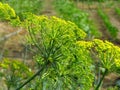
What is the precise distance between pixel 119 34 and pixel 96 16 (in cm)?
412

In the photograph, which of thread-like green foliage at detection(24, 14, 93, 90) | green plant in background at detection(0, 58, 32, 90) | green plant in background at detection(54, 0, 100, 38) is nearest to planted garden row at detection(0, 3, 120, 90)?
thread-like green foliage at detection(24, 14, 93, 90)

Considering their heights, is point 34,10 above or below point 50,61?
below

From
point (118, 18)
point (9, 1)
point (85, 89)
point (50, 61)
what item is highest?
point (50, 61)

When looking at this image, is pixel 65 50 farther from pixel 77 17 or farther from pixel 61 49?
pixel 77 17

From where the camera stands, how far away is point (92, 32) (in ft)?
83.0

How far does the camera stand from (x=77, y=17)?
27.1m

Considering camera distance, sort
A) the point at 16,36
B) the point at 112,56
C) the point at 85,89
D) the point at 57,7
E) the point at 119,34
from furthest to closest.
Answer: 1. the point at 57,7
2. the point at 119,34
3. the point at 16,36
4. the point at 85,89
5. the point at 112,56

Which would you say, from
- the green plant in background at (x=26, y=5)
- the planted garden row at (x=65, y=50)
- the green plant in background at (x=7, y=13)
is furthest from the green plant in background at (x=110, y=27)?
the green plant in background at (x=7, y=13)

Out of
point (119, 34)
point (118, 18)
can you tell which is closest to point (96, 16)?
point (118, 18)

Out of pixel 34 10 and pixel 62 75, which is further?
pixel 34 10

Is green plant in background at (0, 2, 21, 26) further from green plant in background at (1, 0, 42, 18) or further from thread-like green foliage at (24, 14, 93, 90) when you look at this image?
green plant in background at (1, 0, 42, 18)

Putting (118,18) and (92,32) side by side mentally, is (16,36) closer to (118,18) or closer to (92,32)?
(92,32)

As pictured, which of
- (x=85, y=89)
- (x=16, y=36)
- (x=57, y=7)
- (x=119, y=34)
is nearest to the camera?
(x=85, y=89)

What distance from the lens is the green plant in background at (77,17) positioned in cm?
2536
